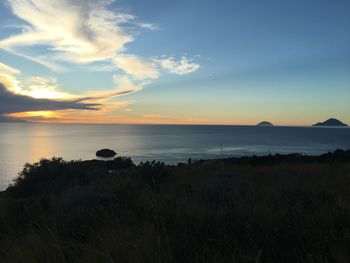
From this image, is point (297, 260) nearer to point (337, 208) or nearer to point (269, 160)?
point (337, 208)

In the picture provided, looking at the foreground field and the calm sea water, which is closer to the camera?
the foreground field

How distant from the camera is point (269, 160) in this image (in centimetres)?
2753

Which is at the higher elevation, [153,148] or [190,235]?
[190,235]

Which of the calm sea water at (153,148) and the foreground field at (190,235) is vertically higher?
the foreground field at (190,235)

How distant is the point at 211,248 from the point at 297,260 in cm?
86

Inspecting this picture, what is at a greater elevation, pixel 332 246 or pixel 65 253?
pixel 332 246

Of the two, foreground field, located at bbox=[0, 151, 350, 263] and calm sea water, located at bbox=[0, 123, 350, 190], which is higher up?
foreground field, located at bbox=[0, 151, 350, 263]

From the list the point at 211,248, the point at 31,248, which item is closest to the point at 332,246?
the point at 211,248

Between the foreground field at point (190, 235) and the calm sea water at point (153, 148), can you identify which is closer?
the foreground field at point (190, 235)

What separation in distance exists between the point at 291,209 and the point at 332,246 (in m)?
1.27

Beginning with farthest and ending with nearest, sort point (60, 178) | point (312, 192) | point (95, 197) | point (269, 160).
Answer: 1. point (269, 160)
2. point (60, 178)
3. point (95, 197)
4. point (312, 192)

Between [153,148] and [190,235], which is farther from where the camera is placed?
[153,148]

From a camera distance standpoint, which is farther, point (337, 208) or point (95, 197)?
point (95, 197)

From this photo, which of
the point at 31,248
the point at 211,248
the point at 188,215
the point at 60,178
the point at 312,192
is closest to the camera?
the point at 211,248
